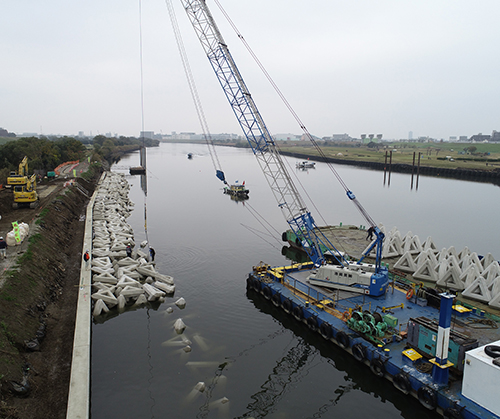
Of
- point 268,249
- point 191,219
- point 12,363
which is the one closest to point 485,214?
point 268,249

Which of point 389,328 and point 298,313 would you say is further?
point 298,313

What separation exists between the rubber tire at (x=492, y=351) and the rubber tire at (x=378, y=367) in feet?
Answer: 14.3

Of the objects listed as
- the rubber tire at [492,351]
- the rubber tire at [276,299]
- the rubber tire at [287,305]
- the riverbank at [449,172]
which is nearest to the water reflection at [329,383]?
the rubber tire at [287,305]

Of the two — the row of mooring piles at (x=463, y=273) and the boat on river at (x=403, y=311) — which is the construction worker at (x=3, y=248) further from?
the row of mooring piles at (x=463, y=273)

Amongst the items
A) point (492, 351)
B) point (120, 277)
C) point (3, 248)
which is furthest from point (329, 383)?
point (3, 248)

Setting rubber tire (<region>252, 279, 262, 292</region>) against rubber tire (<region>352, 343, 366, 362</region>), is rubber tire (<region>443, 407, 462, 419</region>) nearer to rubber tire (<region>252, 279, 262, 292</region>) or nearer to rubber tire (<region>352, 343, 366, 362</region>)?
rubber tire (<region>352, 343, 366, 362</region>)

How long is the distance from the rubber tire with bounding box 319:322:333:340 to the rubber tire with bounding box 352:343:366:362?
175cm

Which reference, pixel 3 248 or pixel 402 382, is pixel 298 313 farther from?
pixel 3 248

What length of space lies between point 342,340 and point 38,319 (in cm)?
1502

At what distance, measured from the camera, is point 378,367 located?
15.7 m

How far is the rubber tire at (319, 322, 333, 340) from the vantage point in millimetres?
18559

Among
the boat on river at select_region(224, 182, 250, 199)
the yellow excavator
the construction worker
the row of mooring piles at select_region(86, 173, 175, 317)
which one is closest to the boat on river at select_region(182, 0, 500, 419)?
the row of mooring piles at select_region(86, 173, 175, 317)

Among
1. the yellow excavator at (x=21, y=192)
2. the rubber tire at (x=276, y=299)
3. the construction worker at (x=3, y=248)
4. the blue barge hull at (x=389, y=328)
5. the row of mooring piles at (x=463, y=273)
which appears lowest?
the rubber tire at (x=276, y=299)

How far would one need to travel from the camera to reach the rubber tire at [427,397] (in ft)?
44.4
